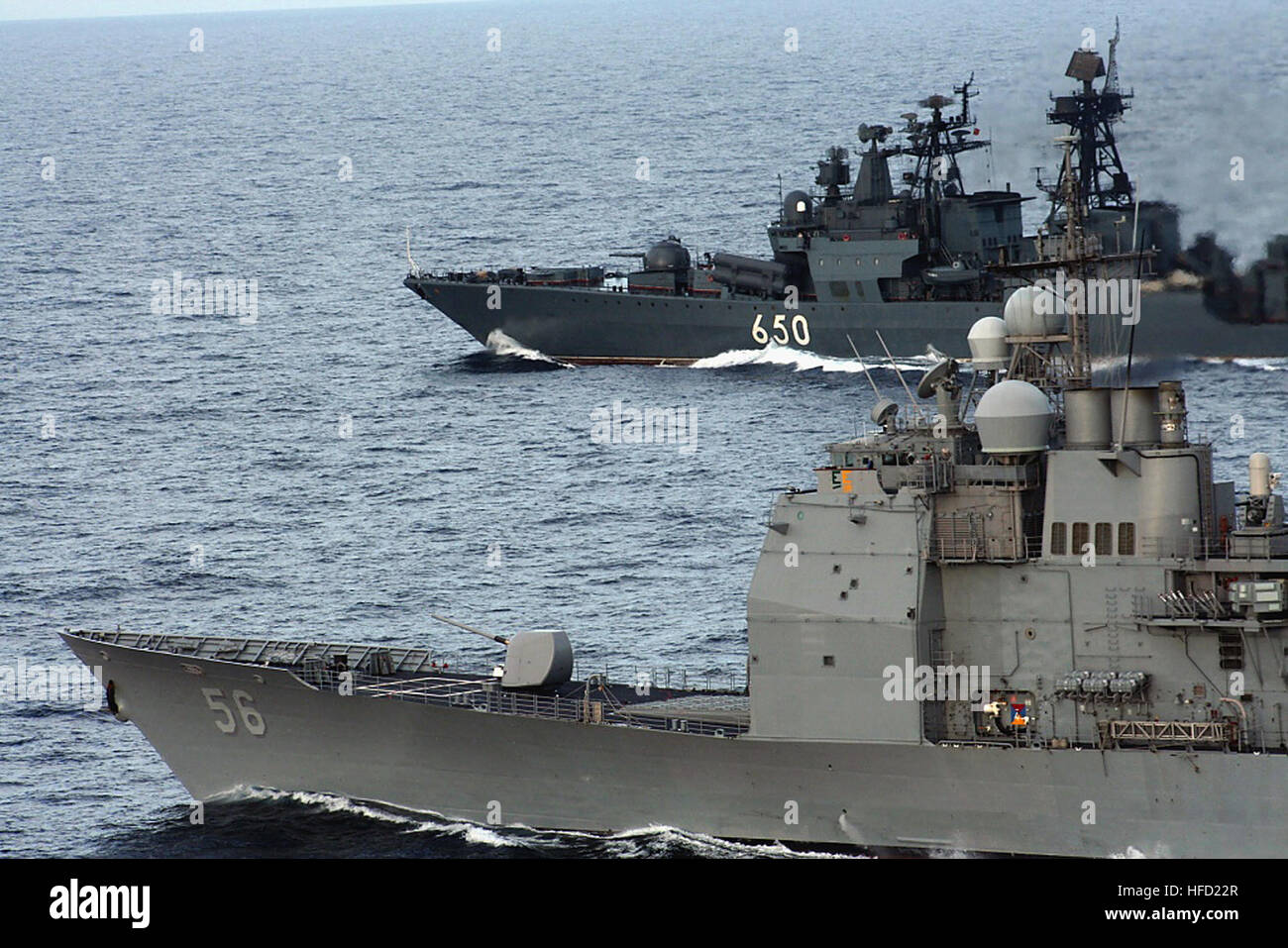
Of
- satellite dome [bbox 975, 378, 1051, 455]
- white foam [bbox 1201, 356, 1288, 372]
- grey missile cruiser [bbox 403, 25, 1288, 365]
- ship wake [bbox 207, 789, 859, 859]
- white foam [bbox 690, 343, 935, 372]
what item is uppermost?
grey missile cruiser [bbox 403, 25, 1288, 365]

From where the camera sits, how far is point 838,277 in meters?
87.6

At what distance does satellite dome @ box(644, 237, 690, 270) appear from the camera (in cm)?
9062

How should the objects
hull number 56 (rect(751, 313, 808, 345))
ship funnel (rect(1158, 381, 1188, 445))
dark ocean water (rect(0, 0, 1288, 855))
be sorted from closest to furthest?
ship funnel (rect(1158, 381, 1188, 445)) → dark ocean water (rect(0, 0, 1288, 855)) → hull number 56 (rect(751, 313, 808, 345))

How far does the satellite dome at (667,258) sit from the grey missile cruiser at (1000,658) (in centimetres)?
5153

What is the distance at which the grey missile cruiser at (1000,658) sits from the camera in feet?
116

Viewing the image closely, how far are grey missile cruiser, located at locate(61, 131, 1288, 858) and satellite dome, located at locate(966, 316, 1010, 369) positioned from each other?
1.9 inches

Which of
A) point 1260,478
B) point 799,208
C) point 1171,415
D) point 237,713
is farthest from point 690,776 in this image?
point 799,208

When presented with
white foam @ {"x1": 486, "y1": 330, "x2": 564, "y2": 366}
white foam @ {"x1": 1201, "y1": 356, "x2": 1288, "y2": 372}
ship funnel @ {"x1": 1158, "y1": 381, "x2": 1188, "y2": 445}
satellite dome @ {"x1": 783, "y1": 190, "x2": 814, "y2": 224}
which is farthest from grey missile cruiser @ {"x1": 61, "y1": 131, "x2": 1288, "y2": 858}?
white foam @ {"x1": 486, "y1": 330, "x2": 564, "y2": 366}

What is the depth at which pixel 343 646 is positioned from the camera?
143 feet

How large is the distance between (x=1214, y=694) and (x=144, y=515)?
37.0m

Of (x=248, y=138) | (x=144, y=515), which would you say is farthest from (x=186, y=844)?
(x=248, y=138)

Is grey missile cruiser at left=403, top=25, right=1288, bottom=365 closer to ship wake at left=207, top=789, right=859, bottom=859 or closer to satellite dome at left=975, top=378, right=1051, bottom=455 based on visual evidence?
satellite dome at left=975, top=378, right=1051, bottom=455

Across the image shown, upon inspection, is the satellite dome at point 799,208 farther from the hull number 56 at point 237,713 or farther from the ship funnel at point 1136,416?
the ship funnel at point 1136,416
